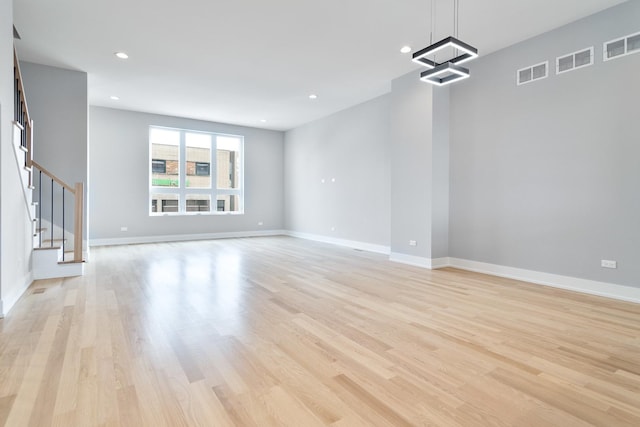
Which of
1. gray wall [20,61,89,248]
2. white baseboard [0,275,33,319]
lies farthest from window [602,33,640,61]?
gray wall [20,61,89,248]

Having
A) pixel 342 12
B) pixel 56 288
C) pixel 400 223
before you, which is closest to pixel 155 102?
pixel 56 288

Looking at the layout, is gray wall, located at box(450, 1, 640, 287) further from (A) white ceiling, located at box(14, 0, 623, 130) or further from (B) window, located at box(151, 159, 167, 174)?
(B) window, located at box(151, 159, 167, 174)

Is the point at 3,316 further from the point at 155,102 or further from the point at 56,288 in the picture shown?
the point at 155,102

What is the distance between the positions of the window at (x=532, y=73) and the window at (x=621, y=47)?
2.07 feet

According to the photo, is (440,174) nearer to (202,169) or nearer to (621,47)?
(621,47)

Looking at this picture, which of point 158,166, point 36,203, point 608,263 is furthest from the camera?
point 158,166

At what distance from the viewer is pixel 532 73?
4418 millimetres

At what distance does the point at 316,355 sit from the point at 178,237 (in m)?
7.82

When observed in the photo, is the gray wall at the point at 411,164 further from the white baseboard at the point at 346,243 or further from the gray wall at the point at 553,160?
the white baseboard at the point at 346,243

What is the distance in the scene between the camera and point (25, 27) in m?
4.19

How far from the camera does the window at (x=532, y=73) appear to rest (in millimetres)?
4301

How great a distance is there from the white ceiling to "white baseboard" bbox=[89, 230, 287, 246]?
3.59 metres

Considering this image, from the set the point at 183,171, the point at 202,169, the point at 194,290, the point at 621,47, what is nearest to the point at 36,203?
the point at 194,290

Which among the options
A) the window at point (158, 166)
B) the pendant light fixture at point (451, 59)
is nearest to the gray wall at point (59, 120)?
the window at point (158, 166)
